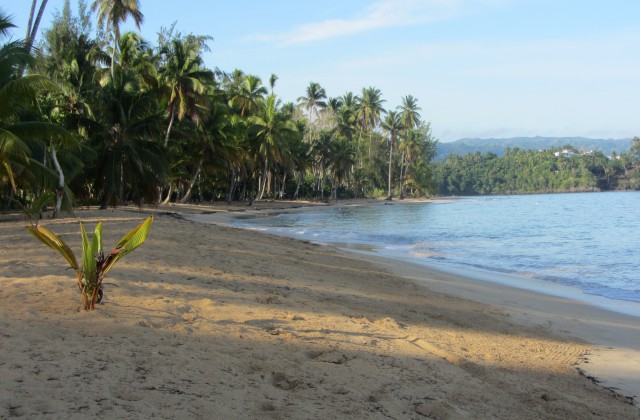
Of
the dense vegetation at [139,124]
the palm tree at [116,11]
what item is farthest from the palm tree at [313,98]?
the palm tree at [116,11]

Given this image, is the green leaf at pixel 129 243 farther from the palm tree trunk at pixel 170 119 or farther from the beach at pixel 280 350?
the palm tree trunk at pixel 170 119

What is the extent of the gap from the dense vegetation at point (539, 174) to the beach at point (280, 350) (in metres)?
119

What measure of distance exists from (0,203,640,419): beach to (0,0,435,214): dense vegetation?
2558 millimetres

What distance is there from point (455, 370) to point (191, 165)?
31.7 meters

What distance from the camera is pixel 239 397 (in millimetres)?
3420

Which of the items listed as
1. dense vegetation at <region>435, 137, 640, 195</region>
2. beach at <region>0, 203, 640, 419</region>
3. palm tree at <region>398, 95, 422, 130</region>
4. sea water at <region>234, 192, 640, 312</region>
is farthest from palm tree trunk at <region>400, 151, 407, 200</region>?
beach at <region>0, 203, 640, 419</region>

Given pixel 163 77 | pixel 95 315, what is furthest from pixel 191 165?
pixel 95 315

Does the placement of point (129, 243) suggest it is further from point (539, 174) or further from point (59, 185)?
point (539, 174)

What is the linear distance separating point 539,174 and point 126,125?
12595cm

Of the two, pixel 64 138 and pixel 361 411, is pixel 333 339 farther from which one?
pixel 64 138

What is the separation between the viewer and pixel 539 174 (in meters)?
129

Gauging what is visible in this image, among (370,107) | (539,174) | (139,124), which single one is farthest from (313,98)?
(539,174)

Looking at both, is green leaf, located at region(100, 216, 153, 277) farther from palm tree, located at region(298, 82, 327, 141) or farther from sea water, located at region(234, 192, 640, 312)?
palm tree, located at region(298, 82, 327, 141)

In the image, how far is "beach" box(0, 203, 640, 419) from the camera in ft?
11.0
